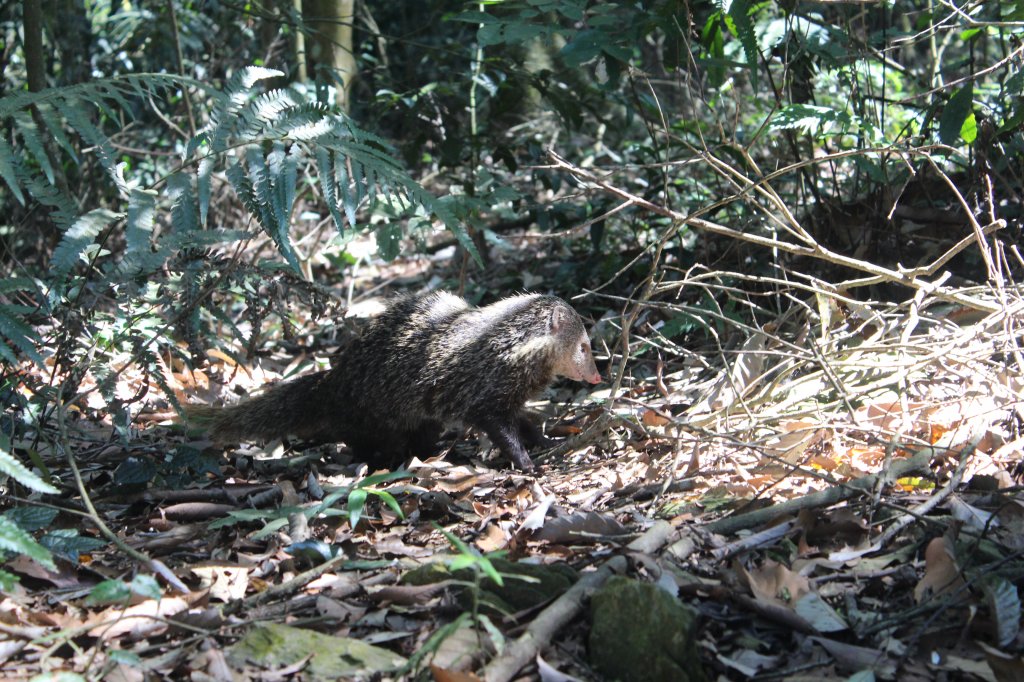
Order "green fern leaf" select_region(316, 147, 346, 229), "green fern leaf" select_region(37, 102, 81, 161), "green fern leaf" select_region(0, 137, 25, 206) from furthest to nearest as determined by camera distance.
Result: "green fern leaf" select_region(316, 147, 346, 229), "green fern leaf" select_region(37, 102, 81, 161), "green fern leaf" select_region(0, 137, 25, 206)

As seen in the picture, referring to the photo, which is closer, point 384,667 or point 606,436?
point 384,667

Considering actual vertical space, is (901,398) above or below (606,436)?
above

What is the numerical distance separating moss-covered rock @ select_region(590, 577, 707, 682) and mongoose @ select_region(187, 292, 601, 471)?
271 centimetres

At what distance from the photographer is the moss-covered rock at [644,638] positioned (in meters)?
2.77

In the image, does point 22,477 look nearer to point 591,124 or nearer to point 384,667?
point 384,667

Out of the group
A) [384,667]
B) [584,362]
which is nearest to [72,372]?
[384,667]

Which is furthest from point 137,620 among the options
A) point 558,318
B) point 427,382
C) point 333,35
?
point 333,35

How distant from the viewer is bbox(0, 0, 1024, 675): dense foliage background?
414cm

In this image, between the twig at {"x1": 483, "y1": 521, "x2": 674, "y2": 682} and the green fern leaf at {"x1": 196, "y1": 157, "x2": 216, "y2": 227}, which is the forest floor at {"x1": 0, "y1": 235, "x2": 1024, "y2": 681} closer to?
the twig at {"x1": 483, "y1": 521, "x2": 674, "y2": 682}

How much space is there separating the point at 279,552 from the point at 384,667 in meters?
1.10

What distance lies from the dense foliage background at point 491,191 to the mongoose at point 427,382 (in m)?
0.38

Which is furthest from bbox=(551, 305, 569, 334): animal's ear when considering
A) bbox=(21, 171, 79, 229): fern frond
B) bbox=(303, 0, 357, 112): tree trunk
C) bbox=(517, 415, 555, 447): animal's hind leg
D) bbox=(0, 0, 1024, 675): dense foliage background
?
bbox=(21, 171, 79, 229): fern frond

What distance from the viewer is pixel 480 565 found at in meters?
2.77

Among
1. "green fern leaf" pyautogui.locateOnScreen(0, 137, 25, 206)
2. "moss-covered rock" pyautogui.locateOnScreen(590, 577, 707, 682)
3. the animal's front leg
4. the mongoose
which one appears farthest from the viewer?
the mongoose
